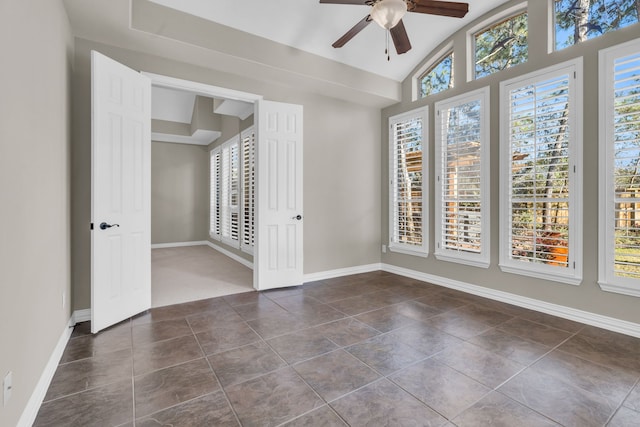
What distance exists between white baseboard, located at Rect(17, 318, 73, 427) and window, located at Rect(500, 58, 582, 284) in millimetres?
4270

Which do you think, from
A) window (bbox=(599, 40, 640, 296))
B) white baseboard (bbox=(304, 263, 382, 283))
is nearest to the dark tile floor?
window (bbox=(599, 40, 640, 296))

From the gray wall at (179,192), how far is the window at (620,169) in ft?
26.5

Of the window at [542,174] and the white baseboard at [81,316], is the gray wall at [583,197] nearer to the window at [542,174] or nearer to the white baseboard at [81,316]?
the window at [542,174]

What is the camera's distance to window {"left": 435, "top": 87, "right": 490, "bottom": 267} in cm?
385

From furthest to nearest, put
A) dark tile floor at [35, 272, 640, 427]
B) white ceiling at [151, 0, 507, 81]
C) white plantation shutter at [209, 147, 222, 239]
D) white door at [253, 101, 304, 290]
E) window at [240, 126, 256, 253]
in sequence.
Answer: white plantation shutter at [209, 147, 222, 239], window at [240, 126, 256, 253], white door at [253, 101, 304, 290], white ceiling at [151, 0, 507, 81], dark tile floor at [35, 272, 640, 427]

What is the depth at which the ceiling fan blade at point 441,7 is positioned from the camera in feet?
8.16

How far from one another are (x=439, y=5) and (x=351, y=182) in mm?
2829

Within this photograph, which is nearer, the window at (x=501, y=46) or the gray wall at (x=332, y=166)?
the window at (x=501, y=46)

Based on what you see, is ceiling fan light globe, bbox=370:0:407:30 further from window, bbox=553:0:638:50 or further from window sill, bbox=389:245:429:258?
window sill, bbox=389:245:429:258

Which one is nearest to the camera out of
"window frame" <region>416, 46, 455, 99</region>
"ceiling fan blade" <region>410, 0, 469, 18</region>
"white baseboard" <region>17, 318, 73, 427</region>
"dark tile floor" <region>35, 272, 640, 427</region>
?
"white baseboard" <region>17, 318, 73, 427</region>

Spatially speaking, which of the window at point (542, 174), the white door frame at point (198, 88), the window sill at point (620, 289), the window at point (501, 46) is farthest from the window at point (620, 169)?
the white door frame at point (198, 88)

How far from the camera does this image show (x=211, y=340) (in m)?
2.69

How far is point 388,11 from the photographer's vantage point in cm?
238

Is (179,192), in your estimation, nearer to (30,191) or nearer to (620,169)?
(30,191)
